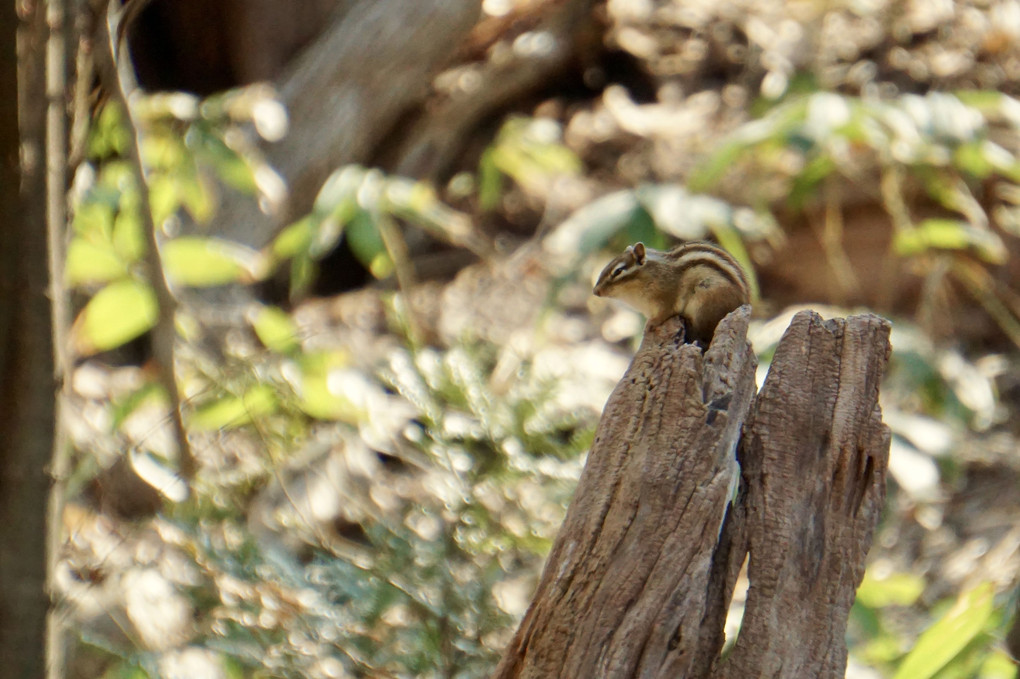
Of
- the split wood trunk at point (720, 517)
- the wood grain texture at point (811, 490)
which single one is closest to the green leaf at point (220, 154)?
the split wood trunk at point (720, 517)

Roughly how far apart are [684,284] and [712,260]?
3.4 inches

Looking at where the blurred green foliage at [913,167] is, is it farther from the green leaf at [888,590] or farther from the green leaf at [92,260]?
the green leaf at [92,260]

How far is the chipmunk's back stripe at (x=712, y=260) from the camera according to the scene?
2287 millimetres

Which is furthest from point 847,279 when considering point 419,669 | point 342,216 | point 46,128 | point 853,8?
point 46,128

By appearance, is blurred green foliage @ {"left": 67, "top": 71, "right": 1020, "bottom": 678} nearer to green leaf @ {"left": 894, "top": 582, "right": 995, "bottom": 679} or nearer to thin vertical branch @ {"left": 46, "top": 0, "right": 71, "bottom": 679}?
green leaf @ {"left": 894, "top": 582, "right": 995, "bottom": 679}

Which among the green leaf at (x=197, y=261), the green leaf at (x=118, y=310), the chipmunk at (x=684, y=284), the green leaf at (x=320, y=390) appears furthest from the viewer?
the green leaf at (x=320, y=390)

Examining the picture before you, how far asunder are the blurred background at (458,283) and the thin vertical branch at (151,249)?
0.10ft

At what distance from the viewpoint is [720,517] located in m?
1.62

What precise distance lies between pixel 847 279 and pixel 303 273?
349cm

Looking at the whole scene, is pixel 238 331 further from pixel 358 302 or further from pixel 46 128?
pixel 46 128

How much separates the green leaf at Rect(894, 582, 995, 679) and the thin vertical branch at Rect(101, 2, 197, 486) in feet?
5.45

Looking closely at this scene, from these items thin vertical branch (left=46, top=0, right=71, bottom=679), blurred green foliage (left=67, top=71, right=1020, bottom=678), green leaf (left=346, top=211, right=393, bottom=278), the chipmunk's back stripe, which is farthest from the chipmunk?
thin vertical branch (left=46, top=0, right=71, bottom=679)

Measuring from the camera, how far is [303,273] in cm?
397

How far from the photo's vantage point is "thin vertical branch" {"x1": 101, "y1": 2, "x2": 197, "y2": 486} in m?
1.75
